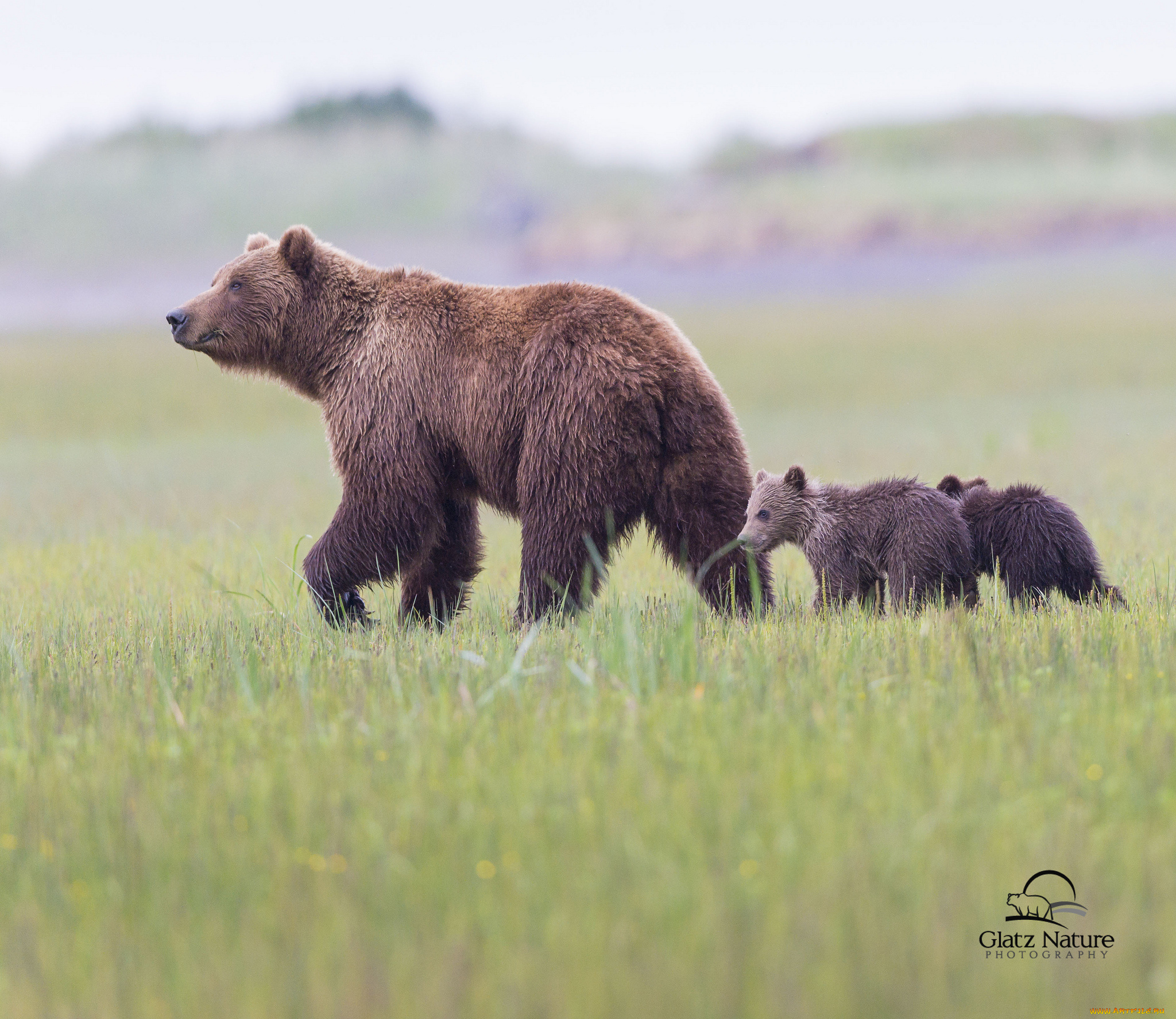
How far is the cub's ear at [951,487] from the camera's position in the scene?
6.23 m

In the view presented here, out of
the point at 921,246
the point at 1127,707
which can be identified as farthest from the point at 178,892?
the point at 921,246

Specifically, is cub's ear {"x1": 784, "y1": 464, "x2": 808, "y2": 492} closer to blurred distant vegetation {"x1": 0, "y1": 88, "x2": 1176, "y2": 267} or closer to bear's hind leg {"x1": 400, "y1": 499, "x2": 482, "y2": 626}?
bear's hind leg {"x1": 400, "y1": 499, "x2": 482, "y2": 626}

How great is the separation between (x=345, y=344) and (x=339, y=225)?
5502 centimetres

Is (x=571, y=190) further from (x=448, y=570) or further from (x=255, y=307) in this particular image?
(x=448, y=570)

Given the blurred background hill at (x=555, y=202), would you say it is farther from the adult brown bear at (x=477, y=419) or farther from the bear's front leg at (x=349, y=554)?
the bear's front leg at (x=349, y=554)

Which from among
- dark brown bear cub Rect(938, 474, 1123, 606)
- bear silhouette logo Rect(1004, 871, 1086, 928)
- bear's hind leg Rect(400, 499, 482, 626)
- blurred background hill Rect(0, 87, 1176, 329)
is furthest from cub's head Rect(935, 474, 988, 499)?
blurred background hill Rect(0, 87, 1176, 329)

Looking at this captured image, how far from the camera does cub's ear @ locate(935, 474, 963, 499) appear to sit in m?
6.23

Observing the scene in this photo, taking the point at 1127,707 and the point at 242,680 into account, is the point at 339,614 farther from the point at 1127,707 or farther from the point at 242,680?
the point at 1127,707

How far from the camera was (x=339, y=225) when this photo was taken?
58969mm

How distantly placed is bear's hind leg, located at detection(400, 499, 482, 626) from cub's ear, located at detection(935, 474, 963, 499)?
8.06 ft

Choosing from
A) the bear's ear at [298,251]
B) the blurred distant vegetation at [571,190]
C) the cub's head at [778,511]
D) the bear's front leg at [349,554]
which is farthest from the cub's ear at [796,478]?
the blurred distant vegetation at [571,190]

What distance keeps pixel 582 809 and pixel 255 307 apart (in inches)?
166

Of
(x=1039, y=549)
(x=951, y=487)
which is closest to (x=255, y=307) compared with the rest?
(x=951, y=487)

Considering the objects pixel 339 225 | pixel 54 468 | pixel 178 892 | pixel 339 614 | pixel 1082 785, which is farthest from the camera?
pixel 339 225
